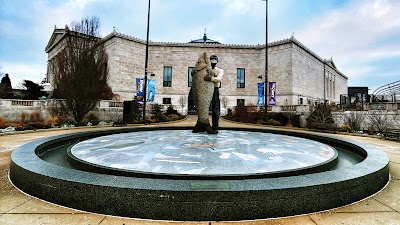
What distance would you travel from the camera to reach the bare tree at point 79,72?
24.1 metres

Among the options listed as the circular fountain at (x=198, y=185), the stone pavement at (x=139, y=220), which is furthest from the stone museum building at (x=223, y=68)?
the stone pavement at (x=139, y=220)

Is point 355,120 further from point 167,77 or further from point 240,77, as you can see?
point 167,77

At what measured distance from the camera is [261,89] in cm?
3072

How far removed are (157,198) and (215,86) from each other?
26.1ft

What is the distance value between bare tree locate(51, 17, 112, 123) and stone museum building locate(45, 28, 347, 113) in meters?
16.4

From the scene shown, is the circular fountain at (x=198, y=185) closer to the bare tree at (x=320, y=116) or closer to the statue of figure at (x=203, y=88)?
the statue of figure at (x=203, y=88)

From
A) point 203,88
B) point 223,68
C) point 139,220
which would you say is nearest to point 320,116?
point 203,88

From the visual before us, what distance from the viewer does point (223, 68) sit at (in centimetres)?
4803

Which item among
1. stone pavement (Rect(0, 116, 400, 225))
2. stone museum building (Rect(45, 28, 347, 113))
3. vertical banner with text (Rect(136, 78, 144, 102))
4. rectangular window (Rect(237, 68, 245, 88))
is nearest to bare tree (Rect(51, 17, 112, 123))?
vertical banner with text (Rect(136, 78, 144, 102))

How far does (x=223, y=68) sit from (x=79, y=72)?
1195 inches

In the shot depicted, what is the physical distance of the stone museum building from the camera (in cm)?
4300

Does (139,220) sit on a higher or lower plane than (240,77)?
lower

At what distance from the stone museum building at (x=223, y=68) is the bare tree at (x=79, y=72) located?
1638cm

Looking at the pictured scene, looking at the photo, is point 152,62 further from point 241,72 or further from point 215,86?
point 215,86
